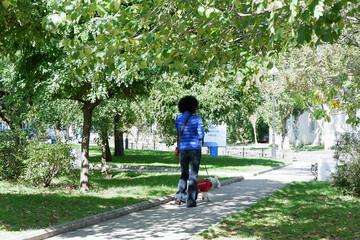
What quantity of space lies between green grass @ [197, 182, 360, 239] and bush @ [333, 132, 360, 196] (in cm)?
42

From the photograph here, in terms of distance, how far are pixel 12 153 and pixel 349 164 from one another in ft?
31.7

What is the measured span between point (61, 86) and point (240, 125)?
56.4 m

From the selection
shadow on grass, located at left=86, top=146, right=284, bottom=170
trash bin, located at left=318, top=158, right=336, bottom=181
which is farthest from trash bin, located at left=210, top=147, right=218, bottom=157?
trash bin, located at left=318, top=158, right=336, bottom=181

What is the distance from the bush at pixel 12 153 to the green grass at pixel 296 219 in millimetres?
7442

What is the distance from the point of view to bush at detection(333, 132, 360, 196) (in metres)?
11.4

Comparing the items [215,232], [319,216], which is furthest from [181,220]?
[319,216]

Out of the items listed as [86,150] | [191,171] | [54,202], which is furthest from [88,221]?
[86,150]

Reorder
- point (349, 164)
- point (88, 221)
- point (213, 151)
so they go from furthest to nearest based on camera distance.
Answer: point (213, 151), point (349, 164), point (88, 221)

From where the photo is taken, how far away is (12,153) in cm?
1351

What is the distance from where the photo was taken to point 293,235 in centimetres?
690

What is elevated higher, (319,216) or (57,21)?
(57,21)

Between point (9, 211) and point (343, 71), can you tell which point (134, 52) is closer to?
point (9, 211)

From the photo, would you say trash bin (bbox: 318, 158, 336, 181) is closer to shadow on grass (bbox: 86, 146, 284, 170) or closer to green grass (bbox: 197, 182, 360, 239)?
green grass (bbox: 197, 182, 360, 239)

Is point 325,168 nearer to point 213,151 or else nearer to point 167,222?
point 167,222
